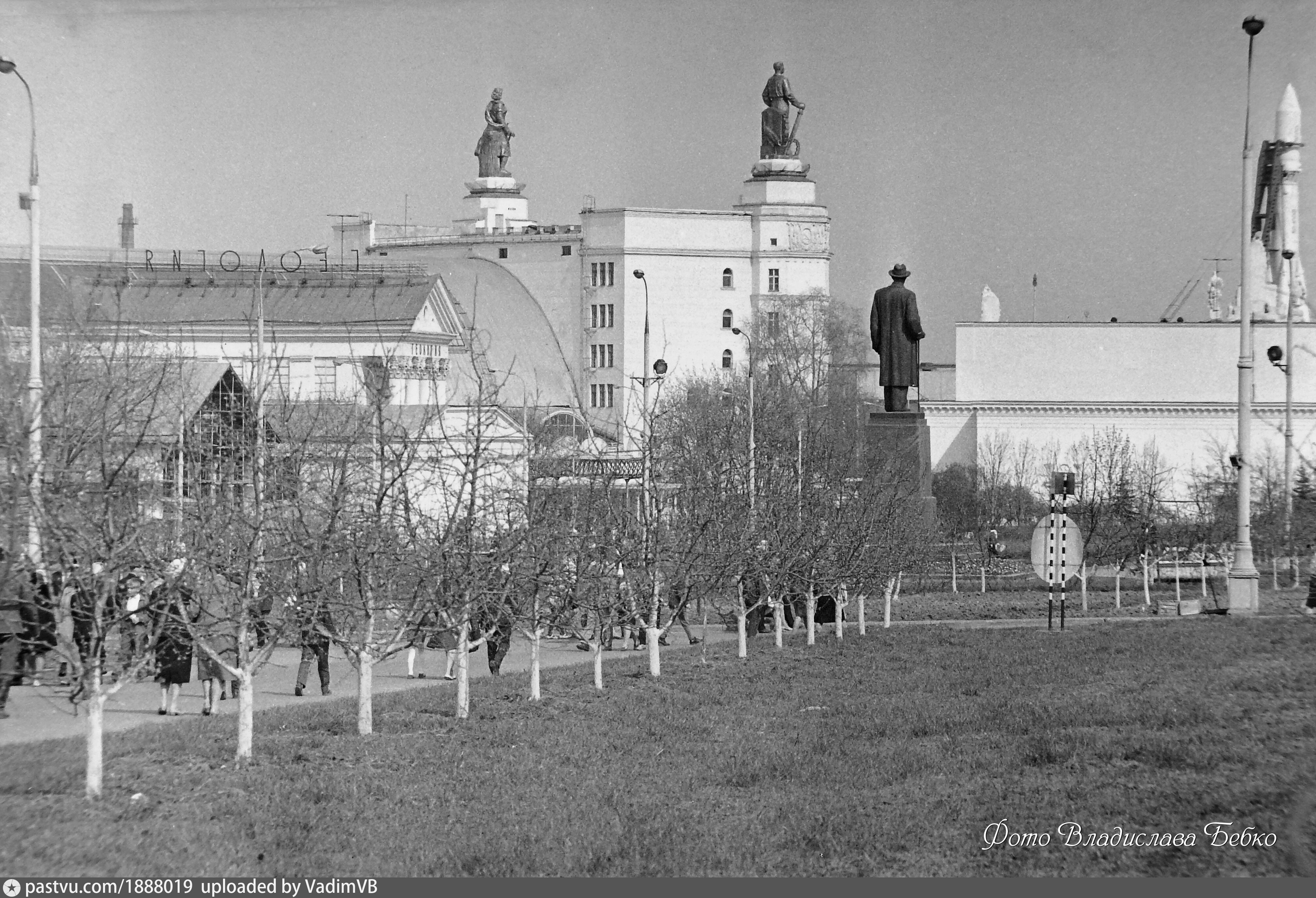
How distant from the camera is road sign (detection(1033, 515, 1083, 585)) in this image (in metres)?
32.2

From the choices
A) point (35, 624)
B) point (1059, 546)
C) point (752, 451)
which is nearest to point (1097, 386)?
point (752, 451)

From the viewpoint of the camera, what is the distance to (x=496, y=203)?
157000 millimetres

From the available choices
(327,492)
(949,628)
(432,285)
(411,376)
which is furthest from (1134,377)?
(327,492)

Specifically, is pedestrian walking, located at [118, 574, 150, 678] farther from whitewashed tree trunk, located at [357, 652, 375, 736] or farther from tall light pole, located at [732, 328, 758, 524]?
tall light pole, located at [732, 328, 758, 524]

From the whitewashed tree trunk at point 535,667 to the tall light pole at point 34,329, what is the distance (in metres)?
6.25

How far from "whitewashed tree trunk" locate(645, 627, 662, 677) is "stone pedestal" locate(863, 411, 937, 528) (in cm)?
1390

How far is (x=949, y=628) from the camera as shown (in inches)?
1441

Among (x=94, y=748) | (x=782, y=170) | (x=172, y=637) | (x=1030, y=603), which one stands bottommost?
(x=1030, y=603)

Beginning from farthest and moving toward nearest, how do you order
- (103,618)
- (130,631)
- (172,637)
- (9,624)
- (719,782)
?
(172,637)
(719,782)
(9,624)
(130,631)
(103,618)

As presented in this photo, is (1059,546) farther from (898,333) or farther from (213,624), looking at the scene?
(213,624)

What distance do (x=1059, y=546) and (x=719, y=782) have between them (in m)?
16.9

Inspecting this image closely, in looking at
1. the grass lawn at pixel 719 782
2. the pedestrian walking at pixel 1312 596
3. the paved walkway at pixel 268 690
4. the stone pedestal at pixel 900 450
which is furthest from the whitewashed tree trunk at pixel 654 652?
the stone pedestal at pixel 900 450

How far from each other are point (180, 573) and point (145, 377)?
17.6 m

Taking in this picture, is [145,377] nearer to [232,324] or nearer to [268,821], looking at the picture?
[268,821]
